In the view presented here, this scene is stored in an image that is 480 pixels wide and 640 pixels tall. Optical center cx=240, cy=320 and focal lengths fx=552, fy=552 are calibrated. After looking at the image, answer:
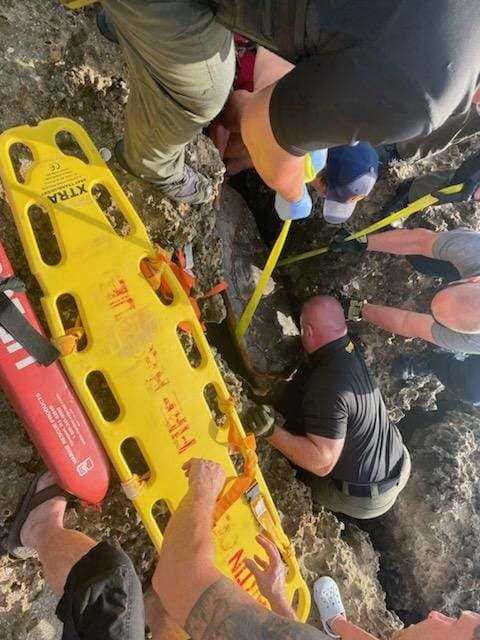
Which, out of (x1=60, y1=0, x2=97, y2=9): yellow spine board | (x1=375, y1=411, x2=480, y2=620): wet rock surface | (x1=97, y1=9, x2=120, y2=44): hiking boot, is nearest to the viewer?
(x1=60, y1=0, x2=97, y2=9): yellow spine board

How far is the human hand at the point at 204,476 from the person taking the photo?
2182mm

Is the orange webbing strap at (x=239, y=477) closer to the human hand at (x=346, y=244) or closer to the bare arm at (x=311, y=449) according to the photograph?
the bare arm at (x=311, y=449)

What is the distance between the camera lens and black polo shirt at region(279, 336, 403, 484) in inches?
123

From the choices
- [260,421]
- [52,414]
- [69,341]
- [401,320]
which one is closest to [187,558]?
[52,414]

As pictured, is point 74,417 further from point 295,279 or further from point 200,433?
point 295,279

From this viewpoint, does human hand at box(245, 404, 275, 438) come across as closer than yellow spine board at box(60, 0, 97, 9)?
No

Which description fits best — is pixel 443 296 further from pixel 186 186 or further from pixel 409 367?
pixel 186 186

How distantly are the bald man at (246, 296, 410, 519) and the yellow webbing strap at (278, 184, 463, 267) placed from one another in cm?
30

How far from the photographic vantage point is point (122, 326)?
238cm

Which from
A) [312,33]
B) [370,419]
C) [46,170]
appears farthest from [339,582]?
[312,33]

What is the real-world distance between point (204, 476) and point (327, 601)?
1.54m

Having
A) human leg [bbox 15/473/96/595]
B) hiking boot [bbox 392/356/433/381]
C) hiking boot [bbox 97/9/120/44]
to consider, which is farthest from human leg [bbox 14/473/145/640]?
hiking boot [bbox 392/356/433/381]

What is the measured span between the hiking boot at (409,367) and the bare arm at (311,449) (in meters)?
1.04

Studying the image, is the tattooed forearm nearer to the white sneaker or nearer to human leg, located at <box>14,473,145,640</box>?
human leg, located at <box>14,473,145,640</box>
